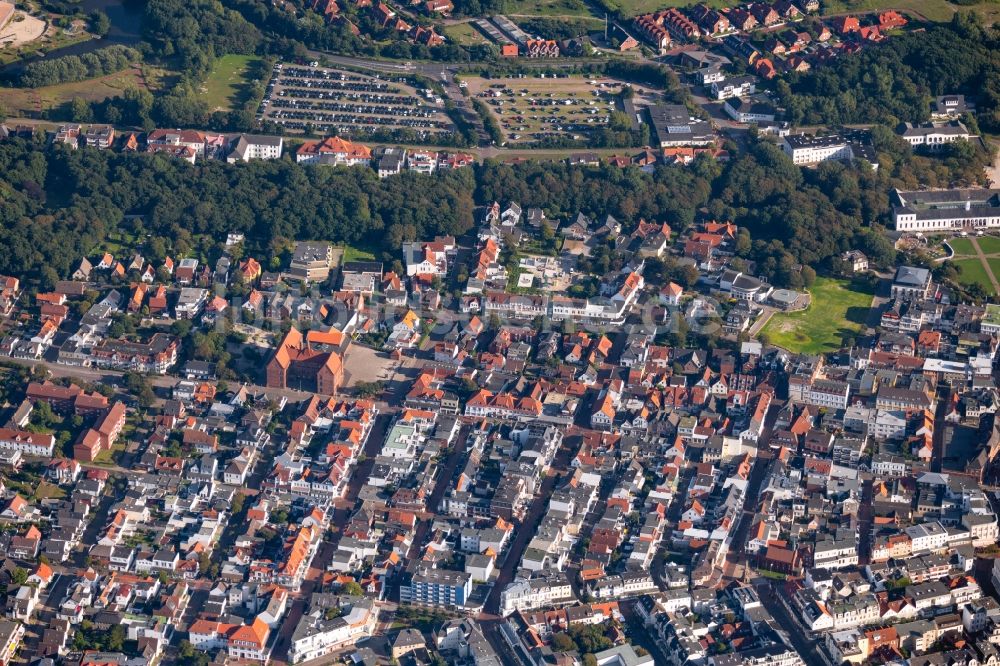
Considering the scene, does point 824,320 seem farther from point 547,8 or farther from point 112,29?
point 112,29

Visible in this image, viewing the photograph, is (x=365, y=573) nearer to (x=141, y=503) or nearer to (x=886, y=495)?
(x=141, y=503)

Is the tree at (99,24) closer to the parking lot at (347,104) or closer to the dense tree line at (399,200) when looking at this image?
the parking lot at (347,104)

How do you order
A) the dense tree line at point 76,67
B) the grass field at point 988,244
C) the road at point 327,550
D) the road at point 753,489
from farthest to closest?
the dense tree line at point 76,67 → the grass field at point 988,244 → the road at point 753,489 → the road at point 327,550

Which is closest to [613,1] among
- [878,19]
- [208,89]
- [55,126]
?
[878,19]

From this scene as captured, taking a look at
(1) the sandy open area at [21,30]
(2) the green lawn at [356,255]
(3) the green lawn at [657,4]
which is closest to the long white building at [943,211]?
(3) the green lawn at [657,4]

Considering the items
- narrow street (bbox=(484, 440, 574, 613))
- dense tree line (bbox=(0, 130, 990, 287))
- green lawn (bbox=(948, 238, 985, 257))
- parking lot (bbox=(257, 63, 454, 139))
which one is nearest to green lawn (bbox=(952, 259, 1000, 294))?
green lawn (bbox=(948, 238, 985, 257))

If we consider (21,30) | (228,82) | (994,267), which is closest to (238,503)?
(228,82)
